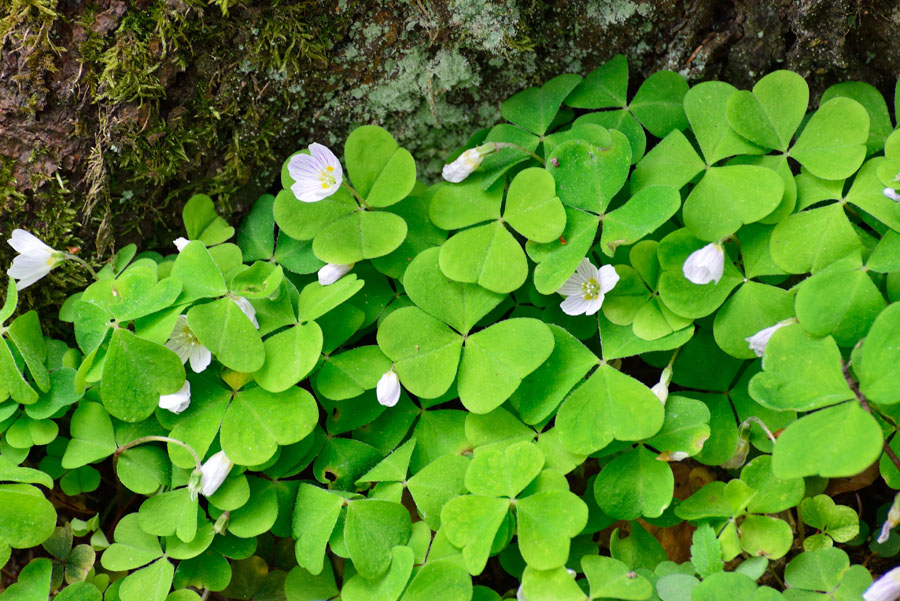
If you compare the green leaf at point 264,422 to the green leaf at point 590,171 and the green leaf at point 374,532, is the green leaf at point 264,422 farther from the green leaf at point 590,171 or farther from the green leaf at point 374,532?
the green leaf at point 590,171

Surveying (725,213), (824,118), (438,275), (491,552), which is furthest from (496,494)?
(824,118)

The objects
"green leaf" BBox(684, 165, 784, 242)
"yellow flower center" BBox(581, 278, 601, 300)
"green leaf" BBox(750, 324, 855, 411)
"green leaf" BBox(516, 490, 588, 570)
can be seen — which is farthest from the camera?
"yellow flower center" BBox(581, 278, 601, 300)

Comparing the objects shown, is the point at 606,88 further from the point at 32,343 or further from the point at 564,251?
the point at 32,343

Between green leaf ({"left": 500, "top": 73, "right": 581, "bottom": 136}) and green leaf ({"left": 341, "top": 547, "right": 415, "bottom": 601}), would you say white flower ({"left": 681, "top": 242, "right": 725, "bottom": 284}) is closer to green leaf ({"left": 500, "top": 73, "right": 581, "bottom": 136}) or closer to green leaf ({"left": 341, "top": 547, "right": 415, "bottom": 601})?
green leaf ({"left": 500, "top": 73, "right": 581, "bottom": 136})

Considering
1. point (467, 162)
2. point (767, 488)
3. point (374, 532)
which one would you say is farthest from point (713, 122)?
point (374, 532)

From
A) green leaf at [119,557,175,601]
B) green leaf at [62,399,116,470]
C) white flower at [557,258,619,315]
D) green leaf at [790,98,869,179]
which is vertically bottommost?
green leaf at [119,557,175,601]

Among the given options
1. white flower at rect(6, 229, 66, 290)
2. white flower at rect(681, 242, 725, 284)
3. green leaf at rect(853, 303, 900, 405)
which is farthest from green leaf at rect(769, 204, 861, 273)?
white flower at rect(6, 229, 66, 290)

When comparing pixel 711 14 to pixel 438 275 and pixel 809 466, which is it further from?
pixel 809 466
